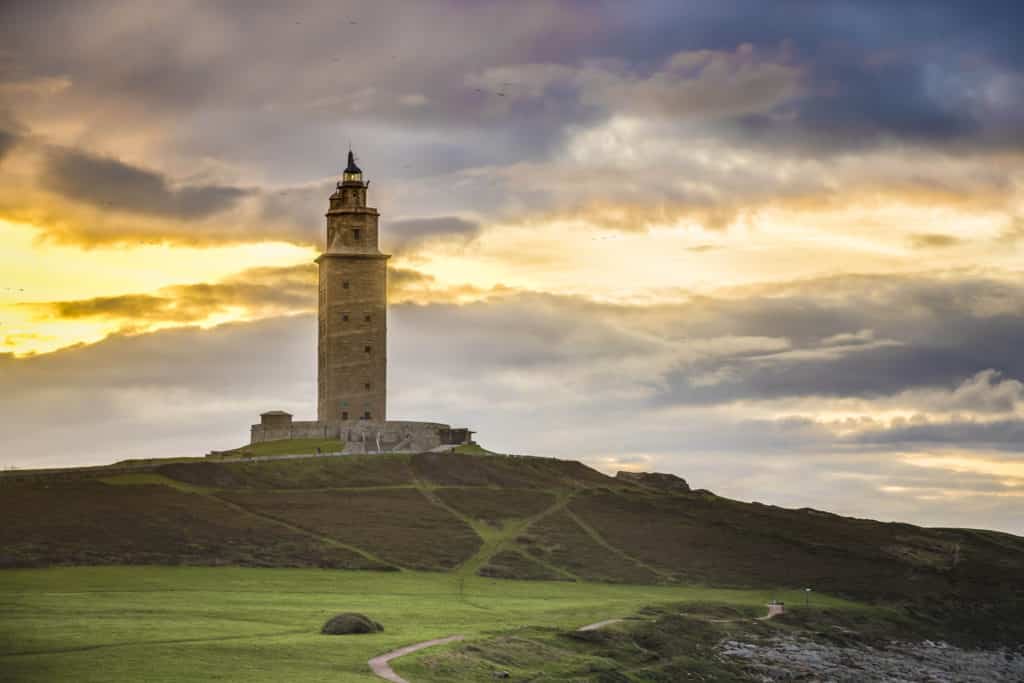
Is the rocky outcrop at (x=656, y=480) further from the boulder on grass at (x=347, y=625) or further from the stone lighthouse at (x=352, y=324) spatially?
the boulder on grass at (x=347, y=625)

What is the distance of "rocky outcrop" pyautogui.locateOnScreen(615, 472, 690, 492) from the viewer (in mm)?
142125

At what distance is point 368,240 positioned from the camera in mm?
153375

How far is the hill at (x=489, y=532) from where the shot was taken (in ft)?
343

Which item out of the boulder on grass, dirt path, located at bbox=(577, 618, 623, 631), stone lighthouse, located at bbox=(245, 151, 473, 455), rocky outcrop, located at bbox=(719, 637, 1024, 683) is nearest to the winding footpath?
the boulder on grass

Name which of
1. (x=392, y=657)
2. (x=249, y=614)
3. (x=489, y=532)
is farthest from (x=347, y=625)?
(x=489, y=532)

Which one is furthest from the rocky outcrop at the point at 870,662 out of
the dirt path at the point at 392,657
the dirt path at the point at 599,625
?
the dirt path at the point at 392,657

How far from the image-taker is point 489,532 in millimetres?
117750

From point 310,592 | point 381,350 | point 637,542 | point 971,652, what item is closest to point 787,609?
point 971,652

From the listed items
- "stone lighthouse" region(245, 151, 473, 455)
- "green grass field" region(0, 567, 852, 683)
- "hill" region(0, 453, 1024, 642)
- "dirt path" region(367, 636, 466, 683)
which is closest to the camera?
"green grass field" region(0, 567, 852, 683)

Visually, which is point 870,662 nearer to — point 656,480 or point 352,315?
point 656,480

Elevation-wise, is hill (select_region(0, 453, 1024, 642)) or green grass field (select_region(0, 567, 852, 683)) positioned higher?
hill (select_region(0, 453, 1024, 642))

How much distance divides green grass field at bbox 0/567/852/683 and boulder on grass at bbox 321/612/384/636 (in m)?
0.95

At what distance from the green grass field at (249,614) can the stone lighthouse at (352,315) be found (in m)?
46.6

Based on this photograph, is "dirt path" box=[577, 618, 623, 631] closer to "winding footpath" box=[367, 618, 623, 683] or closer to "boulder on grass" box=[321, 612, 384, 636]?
"winding footpath" box=[367, 618, 623, 683]
